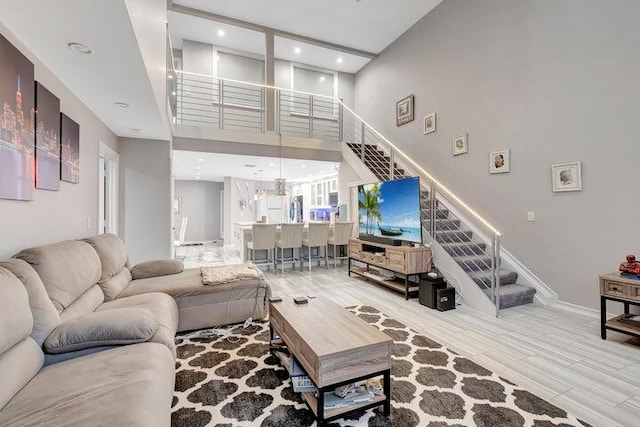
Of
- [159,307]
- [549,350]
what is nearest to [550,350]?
[549,350]

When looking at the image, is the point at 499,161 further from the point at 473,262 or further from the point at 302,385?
the point at 302,385

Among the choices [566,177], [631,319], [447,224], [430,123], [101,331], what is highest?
[430,123]

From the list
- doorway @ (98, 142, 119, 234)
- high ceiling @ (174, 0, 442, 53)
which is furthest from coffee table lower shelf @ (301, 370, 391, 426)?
high ceiling @ (174, 0, 442, 53)

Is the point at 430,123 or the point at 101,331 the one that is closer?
the point at 101,331

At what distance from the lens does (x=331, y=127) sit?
8406 millimetres

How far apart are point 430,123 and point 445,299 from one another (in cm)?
355

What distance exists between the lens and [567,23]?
3.66m

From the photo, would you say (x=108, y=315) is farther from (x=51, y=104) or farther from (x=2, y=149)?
(x=51, y=104)

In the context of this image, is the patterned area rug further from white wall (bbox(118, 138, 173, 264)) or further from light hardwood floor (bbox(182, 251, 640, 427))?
white wall (bbox(118, 138, 173, 264))

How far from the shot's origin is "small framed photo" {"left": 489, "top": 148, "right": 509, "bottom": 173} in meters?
4.32

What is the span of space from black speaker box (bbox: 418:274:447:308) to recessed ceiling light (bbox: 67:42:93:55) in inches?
156

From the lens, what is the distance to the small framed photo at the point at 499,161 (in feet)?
14.2

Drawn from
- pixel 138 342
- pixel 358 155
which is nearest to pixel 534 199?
pixel 358 155

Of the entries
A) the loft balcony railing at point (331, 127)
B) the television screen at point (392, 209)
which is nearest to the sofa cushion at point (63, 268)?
the loft balcony railing at point (331, 127)
